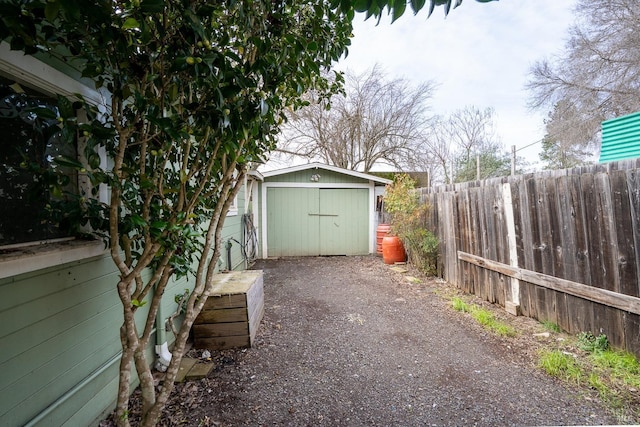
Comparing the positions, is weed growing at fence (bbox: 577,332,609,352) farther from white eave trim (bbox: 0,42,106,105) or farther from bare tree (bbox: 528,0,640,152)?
bare tree (bbox: 528,0,640,152)

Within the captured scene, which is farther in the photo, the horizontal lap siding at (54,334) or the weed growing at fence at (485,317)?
the weed growing at fence at (485,317)

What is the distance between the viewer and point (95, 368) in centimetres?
171

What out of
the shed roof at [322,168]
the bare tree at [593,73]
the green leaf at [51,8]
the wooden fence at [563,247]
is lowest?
the wooden fence at [563,247]

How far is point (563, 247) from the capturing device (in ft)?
9.13

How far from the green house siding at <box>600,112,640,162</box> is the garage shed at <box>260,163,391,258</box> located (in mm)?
4303

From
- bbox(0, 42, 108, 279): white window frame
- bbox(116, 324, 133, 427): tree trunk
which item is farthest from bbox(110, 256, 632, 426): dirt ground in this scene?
bbox(0, 42, 108, 279): white window frame

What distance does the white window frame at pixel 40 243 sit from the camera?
1.20 m

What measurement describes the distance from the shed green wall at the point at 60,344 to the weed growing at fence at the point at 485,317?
3391 mm

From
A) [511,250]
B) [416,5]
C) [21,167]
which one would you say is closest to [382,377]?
[511,250]

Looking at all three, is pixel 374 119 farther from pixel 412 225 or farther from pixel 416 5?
pixel 416 5

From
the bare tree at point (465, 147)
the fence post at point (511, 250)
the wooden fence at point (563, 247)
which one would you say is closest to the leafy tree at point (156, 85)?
the wooden fence at point (563, 247)

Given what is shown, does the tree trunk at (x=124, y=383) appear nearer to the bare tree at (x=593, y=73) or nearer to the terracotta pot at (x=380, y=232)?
the terracotta pot at (x=380, y=232)

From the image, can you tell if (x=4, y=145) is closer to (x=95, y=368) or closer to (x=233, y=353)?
(x=95, y=368)

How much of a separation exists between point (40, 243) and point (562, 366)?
3566 millimetres
